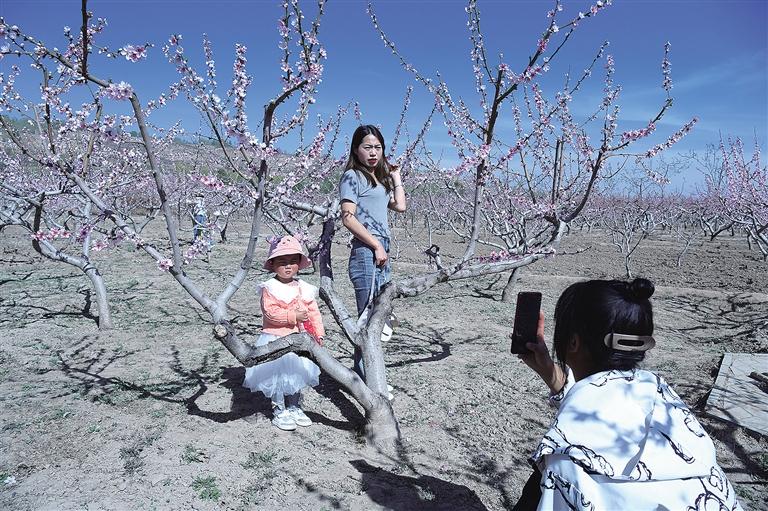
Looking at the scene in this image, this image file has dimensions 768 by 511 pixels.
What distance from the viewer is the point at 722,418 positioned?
11.2 feet

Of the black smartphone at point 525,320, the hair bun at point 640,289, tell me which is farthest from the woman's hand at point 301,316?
the hair bun at point 640,289

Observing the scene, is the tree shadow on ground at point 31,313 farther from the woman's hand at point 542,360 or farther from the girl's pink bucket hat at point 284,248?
the woman's hand at point 542,360

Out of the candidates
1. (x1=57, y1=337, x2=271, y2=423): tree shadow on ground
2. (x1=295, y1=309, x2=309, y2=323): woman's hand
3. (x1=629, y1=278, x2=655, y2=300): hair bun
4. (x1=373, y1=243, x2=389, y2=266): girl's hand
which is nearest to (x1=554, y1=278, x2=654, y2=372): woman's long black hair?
(x1=629, y1=278, x2=655, y2=300): hair bun

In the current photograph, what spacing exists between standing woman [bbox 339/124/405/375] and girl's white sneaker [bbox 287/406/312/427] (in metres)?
0.52

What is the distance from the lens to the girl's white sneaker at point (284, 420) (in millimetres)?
3064

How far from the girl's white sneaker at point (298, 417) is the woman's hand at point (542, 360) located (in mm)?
1861

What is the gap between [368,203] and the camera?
302 centimetres

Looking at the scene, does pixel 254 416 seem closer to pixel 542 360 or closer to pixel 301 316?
pixel 301 316

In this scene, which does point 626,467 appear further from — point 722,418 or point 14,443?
point 14,443

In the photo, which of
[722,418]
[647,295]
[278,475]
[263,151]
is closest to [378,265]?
[263,151]

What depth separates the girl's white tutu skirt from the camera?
3.02m

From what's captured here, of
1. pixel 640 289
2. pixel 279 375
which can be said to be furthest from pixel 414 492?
pixel 640 289

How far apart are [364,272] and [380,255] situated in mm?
178

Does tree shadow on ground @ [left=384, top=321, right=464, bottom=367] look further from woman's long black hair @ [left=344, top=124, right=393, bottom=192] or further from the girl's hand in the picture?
woman's long black hair @ [left=344, top=124, right=393, bottom=192]
